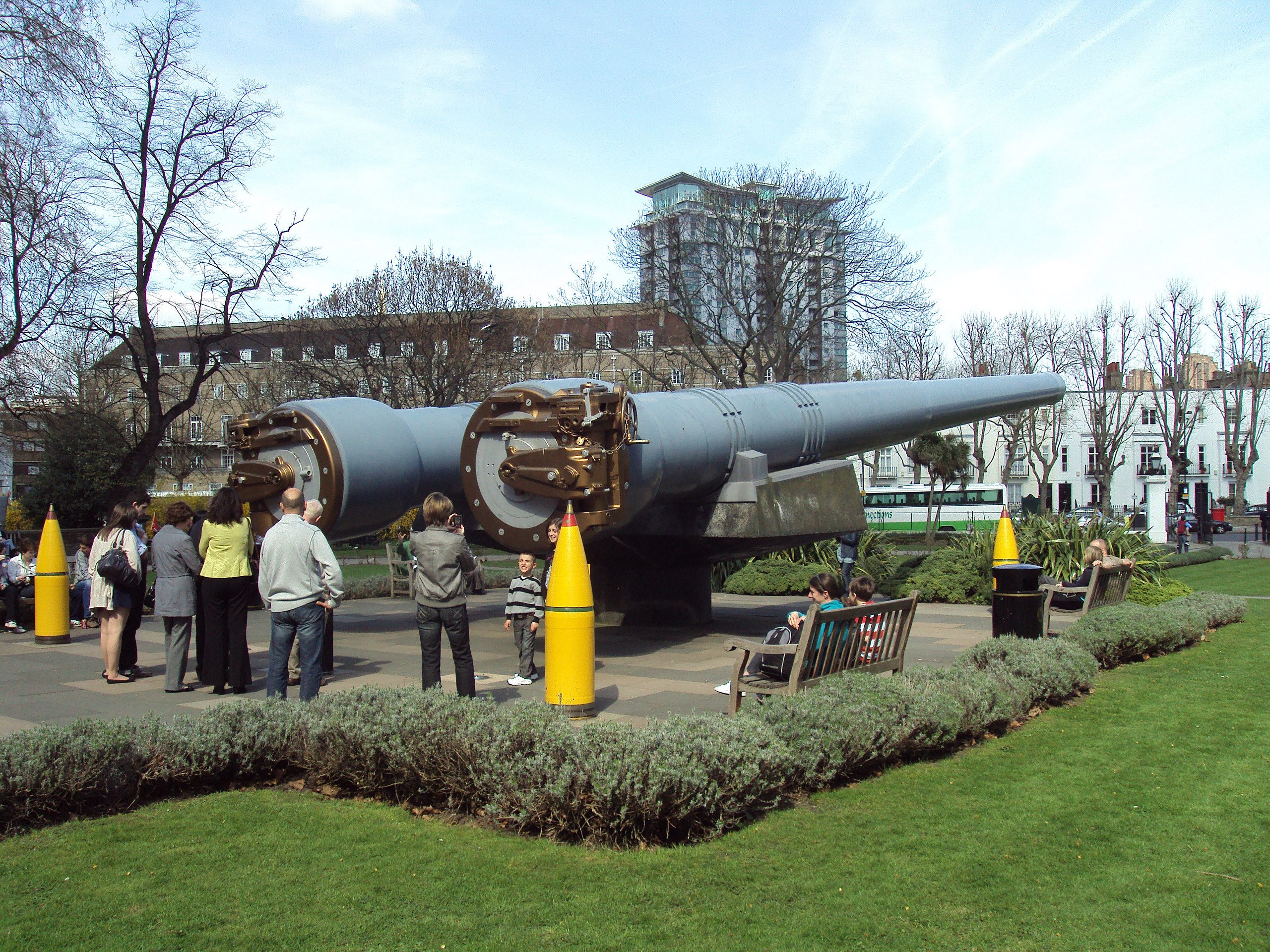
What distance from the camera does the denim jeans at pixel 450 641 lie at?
656 cm

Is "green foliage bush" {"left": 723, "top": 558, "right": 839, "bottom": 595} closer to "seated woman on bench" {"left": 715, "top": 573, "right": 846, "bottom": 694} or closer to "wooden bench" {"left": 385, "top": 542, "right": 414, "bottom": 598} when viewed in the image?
"wooden bench" {"left": 385, "top": 542, "right": 414, "bottom": 598}

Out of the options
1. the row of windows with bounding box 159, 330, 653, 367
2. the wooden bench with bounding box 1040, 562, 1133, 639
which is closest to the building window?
the row of windows with bounding box 159, 330, 653, 367

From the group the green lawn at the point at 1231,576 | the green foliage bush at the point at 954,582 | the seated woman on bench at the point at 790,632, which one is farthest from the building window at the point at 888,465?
the seated woman on bench at the point at 790,632

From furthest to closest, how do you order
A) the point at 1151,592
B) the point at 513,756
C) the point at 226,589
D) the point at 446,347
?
1. the point at 446,347
2. the point at 1151,592
3. the point at 226,589
4. the point at 513,756

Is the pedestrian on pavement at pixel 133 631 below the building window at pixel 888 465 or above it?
below

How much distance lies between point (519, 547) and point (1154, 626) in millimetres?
5560

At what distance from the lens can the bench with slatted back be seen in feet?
19.8

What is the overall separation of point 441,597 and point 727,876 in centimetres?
304

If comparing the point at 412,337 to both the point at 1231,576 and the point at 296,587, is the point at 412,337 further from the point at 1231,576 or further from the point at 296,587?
the point at 296,587

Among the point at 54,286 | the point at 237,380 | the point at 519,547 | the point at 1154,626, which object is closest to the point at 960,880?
the point at 519,547

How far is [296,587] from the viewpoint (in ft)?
21.7

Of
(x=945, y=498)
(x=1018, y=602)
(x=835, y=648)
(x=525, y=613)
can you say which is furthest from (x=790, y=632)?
(x=945, y=498)

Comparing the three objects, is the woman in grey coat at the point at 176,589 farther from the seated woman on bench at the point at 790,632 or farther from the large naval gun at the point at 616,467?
the seated woman on bench at the point at 790,632

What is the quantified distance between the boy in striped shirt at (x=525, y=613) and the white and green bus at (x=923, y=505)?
37914mm
